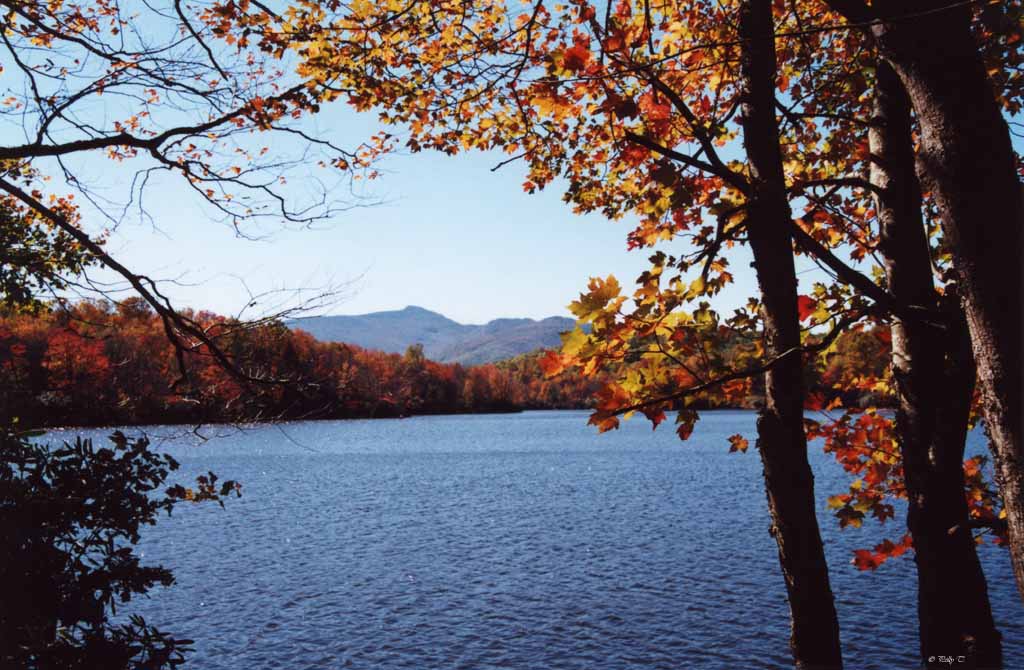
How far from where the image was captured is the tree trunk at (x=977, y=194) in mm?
2459

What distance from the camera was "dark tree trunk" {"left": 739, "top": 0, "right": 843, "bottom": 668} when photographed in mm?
5070

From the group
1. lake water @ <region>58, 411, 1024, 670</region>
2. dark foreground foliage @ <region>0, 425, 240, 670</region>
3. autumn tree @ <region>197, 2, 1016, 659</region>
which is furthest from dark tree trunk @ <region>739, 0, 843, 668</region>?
lake water @ <region>58, 411, 1024, 670</region>

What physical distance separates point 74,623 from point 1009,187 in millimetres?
7188

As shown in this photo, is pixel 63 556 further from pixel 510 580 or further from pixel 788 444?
pixel 510 580

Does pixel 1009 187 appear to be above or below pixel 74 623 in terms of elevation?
above

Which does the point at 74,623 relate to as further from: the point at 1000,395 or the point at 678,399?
the point at 1000,395

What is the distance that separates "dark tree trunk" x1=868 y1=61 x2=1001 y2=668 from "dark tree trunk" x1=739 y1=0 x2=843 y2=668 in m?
0.95

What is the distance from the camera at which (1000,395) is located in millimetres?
2473

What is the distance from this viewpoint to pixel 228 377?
9.50 m

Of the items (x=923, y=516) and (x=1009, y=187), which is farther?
(x=923, y=516)

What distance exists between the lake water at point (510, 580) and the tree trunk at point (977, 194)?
6.90 m

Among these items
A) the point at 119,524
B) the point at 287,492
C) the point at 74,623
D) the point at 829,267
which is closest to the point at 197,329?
the point at 119,524

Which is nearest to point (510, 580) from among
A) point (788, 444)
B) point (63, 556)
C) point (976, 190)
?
point (63, 556)

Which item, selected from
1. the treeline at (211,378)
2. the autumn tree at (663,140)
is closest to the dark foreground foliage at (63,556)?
the treeline at (211,378)
